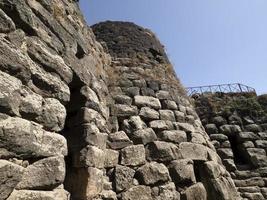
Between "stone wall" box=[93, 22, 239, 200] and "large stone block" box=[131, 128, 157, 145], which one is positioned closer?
"stone wall" box=[93, 22, 239, 200]

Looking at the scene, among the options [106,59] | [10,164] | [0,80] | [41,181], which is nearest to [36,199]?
[41,181]

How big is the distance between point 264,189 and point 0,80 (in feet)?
19.6

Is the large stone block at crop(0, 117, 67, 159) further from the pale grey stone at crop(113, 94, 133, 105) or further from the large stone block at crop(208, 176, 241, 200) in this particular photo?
the large stone block at crop(208, 176, 241, 200)

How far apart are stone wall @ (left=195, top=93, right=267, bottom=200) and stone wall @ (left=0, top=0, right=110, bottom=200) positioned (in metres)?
4.21

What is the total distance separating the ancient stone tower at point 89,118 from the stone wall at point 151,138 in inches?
0.5

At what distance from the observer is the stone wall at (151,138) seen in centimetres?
343

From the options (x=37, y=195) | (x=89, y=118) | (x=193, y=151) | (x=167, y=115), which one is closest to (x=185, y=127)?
(x=167, y=115)

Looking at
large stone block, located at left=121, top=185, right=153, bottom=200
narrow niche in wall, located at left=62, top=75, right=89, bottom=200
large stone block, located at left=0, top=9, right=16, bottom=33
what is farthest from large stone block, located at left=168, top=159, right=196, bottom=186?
large stone block, located at left=0, top=9, right=16, bottom=33

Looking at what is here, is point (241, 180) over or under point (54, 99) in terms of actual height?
over

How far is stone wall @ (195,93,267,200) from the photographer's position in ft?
21.2

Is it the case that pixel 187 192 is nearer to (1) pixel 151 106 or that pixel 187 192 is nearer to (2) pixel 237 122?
(1) pixel 151 106

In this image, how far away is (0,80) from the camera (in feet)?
6.49

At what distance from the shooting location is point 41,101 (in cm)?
239

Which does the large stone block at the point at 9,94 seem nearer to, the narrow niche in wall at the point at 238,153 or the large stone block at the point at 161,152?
the large stone block at the point at 161,152
